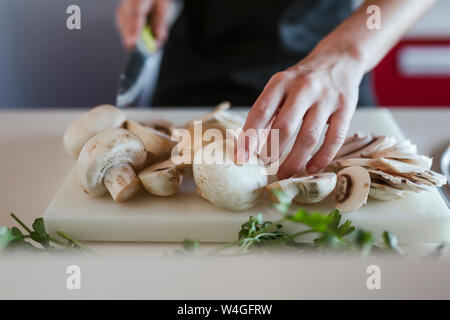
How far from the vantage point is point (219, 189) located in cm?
69

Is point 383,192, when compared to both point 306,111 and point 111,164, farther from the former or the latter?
point 111,164

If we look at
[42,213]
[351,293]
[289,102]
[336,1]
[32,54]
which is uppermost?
[32,54]

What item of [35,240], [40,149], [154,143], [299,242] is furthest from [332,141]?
[40,149]

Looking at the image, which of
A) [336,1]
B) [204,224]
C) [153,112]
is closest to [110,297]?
[204,224]

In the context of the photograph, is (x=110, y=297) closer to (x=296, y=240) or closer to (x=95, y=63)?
(x=296, y=240)

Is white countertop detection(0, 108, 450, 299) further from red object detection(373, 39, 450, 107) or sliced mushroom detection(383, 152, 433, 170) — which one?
red object detection(373, 39, 450, 107)

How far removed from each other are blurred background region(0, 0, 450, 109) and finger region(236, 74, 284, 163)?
142 cm

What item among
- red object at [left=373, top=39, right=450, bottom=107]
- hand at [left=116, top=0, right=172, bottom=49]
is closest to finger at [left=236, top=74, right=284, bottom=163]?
hand at [left=116, top=0, right=172, bottom=49]

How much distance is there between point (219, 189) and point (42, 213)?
0.30 metres

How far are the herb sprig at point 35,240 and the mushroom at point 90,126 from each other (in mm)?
152

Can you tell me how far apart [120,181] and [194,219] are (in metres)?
0.12

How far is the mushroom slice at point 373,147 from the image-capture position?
80cm

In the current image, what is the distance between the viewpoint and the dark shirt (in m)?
1.27

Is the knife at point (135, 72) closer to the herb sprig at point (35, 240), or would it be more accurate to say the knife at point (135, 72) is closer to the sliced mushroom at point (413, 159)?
the herb sprig at point (35, 240)
